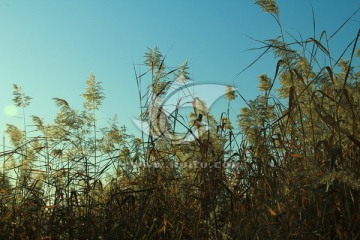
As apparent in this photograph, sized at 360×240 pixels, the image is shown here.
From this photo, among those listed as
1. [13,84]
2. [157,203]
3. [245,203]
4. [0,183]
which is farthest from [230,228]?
[13,84]

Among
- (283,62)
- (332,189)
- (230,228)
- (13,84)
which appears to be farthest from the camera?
(13,84)

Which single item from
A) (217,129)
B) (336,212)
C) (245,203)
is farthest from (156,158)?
(336,212)

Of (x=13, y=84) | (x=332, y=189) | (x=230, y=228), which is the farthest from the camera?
(x=13, y=84)

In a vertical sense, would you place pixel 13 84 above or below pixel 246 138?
above

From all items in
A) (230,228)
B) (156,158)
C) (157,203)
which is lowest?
(230,228)

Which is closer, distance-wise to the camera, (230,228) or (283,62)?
(230,228)

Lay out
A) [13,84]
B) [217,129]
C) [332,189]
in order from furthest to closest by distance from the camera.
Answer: [13,84] → [217,129] → [332,189]

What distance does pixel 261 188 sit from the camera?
2.87m

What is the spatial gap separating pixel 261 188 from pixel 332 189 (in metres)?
0.58

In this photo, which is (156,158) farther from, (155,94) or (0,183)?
(0,183)

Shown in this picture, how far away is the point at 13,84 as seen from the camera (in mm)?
5359

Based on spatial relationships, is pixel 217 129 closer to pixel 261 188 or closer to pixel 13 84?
Result: pixel 261 188

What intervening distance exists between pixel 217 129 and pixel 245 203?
2.91ft

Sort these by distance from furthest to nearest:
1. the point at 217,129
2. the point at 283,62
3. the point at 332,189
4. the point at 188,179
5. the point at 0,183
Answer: the point at 0,183
the point at 217,129
the point at 188,179
the point at 283,62
the point at 332,189
